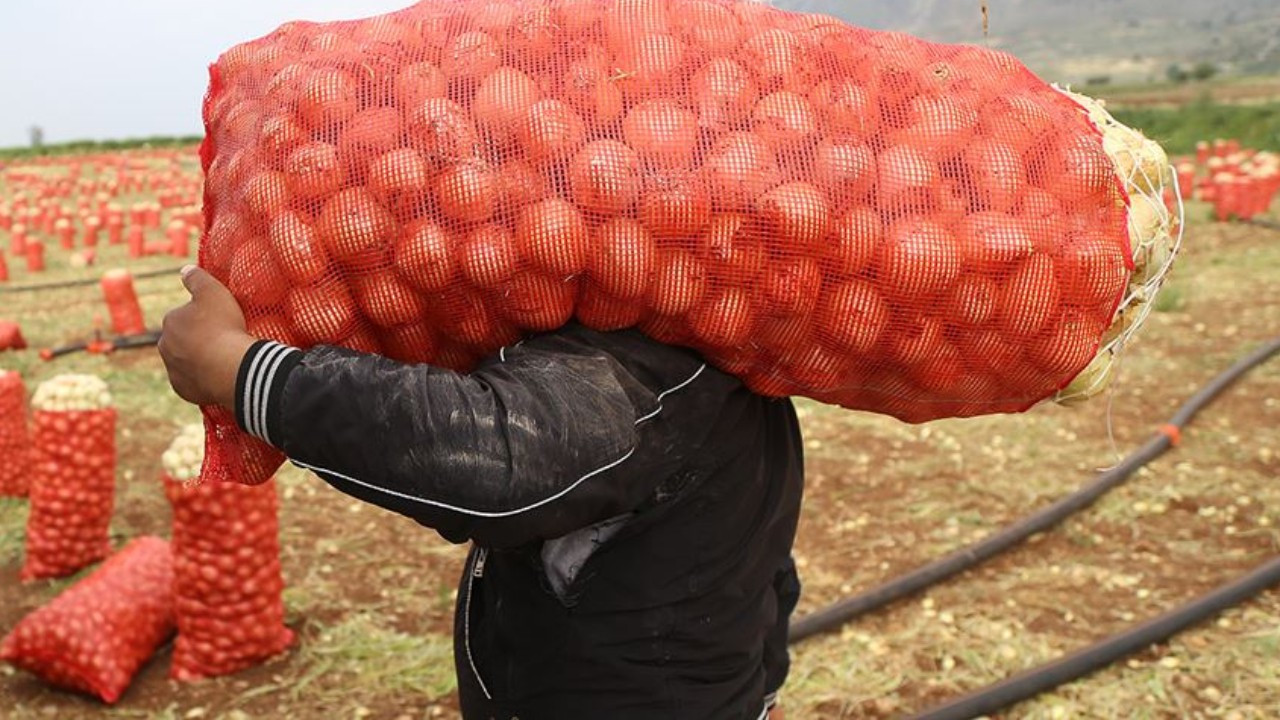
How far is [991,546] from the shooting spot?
13.0 ft

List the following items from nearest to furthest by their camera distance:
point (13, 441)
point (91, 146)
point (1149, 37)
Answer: point (13, 441) → point (91, 146) → point (1149, 37)

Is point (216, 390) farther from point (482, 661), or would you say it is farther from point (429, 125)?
point (482, 661)

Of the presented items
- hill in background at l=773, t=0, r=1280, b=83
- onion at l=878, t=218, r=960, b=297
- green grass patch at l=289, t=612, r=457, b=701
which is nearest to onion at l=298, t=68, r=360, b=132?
onion at l=878, t=218, r=960, b=297

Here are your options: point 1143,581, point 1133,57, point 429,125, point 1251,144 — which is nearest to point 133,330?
point 1143,581

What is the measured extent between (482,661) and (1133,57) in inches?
2448

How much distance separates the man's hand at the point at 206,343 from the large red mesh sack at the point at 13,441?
3724 millimetres

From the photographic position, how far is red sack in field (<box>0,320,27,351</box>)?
7.39m

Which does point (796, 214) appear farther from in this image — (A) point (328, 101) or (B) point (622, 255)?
(A) point (328, 101)

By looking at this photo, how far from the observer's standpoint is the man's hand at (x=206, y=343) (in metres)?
1.22

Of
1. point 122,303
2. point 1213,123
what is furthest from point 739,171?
point 1213,123

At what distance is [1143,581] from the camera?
147 inches

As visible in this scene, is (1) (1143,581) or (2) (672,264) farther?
(1) (1143,581)

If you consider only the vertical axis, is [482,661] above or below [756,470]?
below

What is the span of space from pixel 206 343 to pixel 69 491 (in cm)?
302
